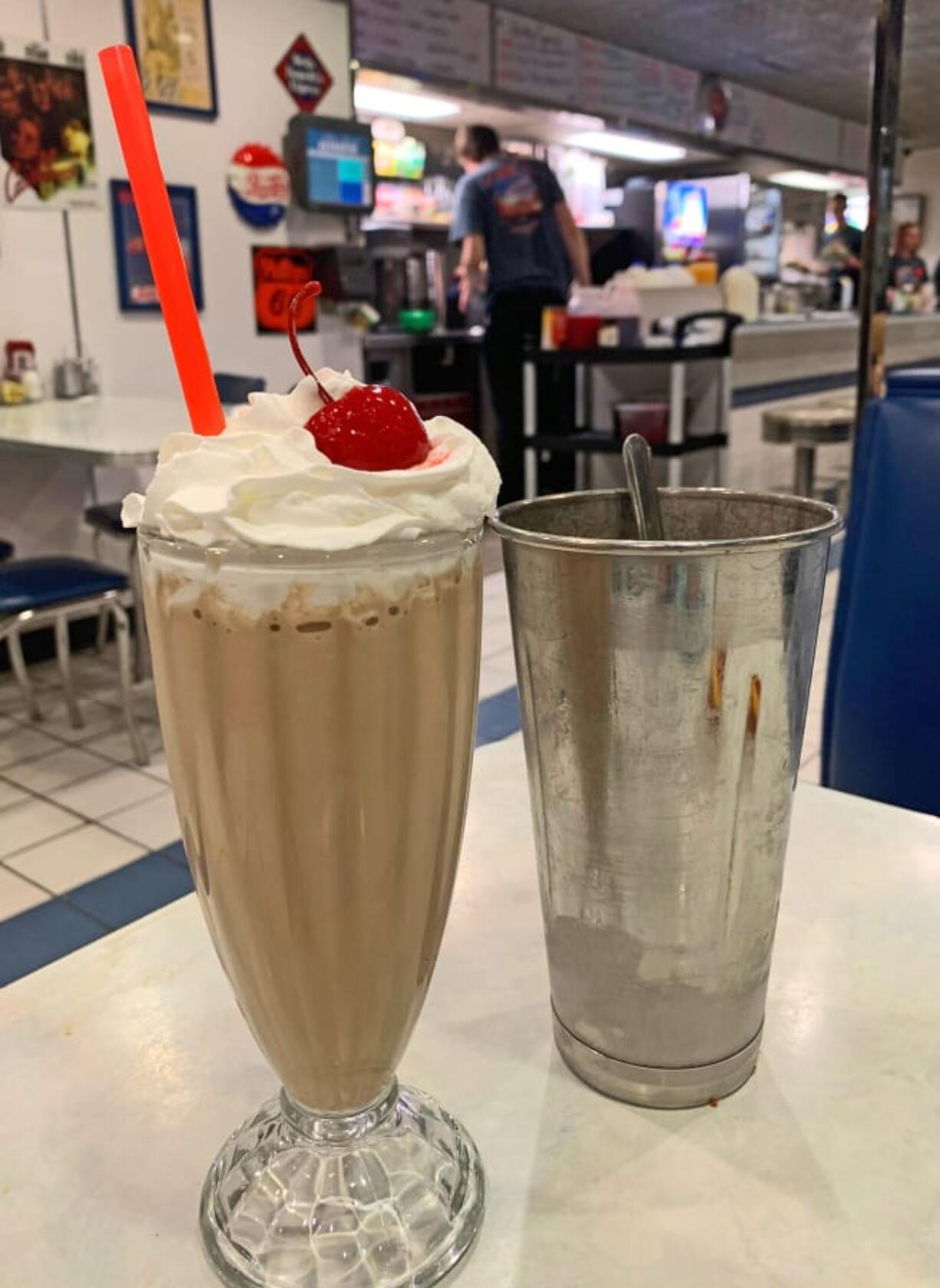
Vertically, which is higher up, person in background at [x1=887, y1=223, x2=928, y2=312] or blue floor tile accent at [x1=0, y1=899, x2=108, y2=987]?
person in background at [x1=887, y1=223, x2=928, y2=312]

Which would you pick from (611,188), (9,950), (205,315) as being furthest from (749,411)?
(611,188)

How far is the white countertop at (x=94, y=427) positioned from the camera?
2834 mm

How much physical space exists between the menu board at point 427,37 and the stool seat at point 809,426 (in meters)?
3.13

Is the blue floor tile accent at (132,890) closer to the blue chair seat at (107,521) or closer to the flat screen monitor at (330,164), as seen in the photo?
the blue chair seat at (107,521)

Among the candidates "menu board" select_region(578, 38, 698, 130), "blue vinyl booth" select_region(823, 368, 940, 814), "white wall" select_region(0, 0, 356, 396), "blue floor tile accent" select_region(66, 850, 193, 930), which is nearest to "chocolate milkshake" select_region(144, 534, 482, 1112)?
"blue vinyl booth" select_region(823, 368, 940, 814)

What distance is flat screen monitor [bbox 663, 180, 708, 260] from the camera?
1099 cm

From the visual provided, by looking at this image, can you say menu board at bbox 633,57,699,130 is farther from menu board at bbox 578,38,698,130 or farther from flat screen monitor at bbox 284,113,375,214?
flat screen monitor at bbox 284,113,375,214

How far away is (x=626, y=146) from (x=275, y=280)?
20.8 ft

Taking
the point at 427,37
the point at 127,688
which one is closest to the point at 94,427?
the point at 127,688

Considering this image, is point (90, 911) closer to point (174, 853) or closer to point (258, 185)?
point (174, 853)

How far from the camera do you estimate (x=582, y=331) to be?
580 cm

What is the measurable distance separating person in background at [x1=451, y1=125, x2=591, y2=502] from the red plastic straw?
5738 millimetres

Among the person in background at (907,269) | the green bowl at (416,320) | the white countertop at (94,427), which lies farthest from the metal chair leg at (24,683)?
the person in background at (907,269)

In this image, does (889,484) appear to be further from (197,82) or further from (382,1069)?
(197,82)
